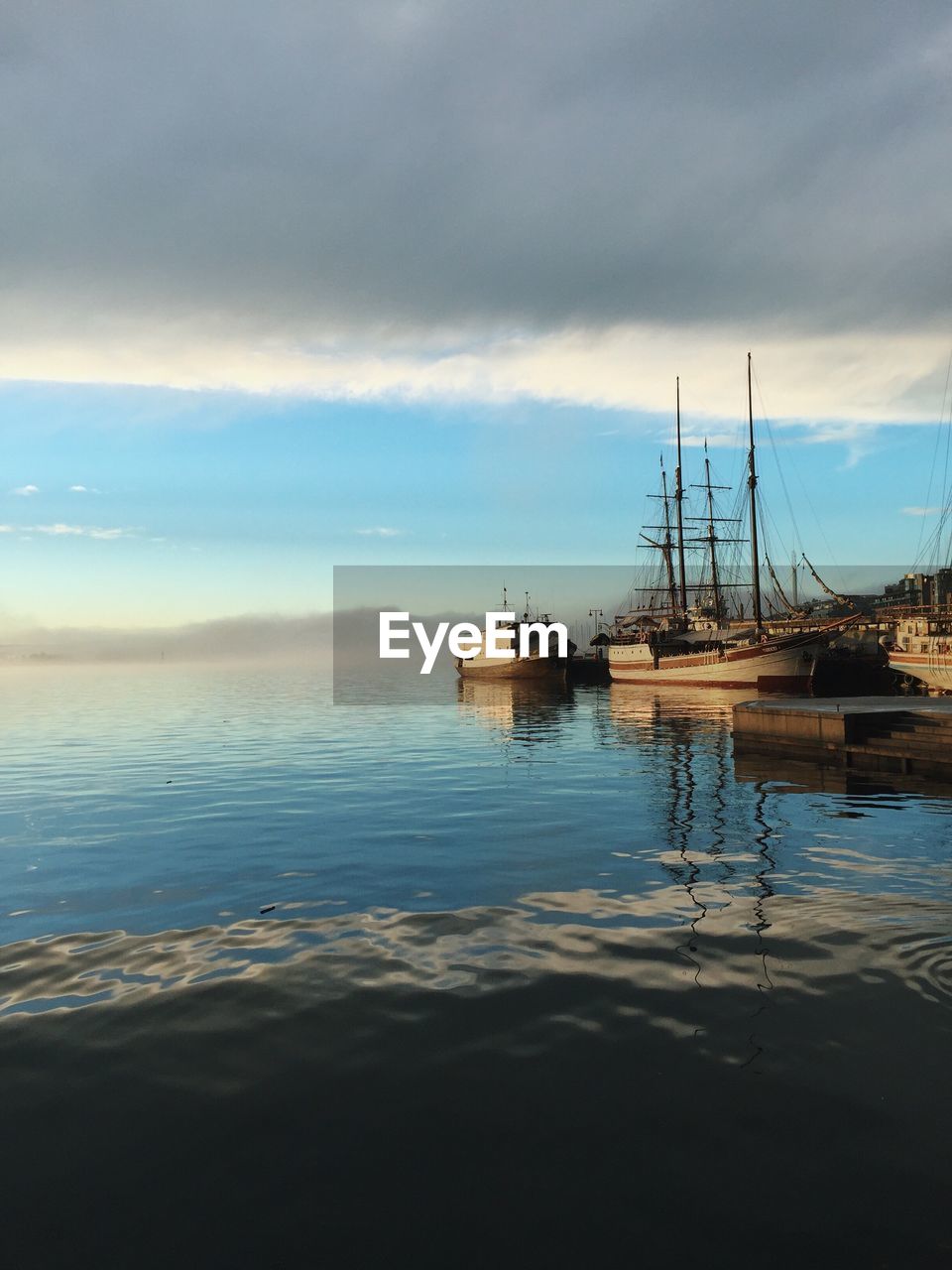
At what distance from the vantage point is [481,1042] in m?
7.30

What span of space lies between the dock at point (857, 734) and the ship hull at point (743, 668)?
32.9m

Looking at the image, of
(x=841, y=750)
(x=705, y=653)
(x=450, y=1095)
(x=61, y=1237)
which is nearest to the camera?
(x=61, y=1237)

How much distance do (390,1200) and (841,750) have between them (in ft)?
77.6

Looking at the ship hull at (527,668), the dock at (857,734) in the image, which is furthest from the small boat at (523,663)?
the dock at (857,734)

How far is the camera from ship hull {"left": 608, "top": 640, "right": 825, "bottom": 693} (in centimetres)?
6356

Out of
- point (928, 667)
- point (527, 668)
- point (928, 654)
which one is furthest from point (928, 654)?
point (527, 668)

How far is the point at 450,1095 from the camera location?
21.0 feet

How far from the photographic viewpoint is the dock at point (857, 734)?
23.6 m

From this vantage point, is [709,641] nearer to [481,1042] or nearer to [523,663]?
[523,663]

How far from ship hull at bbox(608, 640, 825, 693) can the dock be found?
32.9 m

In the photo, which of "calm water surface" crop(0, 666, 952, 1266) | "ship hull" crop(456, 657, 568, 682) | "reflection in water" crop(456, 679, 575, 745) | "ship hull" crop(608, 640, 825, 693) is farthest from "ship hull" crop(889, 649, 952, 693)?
"ship hull" crop(456, 657, 568, 682)

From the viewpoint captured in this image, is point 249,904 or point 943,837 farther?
point 943,837

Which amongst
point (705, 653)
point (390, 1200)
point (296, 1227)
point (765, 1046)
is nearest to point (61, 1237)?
point (296, 1227)

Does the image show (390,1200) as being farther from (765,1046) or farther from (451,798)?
(451,798)
